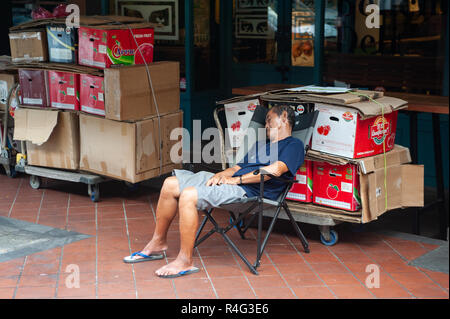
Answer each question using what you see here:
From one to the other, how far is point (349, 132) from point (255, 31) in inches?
154

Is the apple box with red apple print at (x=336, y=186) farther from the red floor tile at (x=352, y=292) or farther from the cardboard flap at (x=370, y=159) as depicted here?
the red floor tile at (x=352, y=292)

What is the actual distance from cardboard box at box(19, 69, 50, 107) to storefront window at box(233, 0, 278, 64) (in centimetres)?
305

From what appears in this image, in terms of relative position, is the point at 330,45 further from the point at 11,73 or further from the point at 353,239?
the point at 11,73

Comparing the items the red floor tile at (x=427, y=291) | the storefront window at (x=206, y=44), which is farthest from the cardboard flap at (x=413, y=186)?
the storefront window at (x=206, y=44)

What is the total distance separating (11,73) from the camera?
24.3ft

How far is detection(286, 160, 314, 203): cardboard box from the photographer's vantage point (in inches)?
215

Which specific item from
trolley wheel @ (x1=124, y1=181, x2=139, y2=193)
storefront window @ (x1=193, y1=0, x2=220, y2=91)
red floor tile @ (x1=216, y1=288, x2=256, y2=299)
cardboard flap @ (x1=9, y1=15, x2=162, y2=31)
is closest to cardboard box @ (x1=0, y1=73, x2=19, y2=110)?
cardboard flap @ (x1=9, y1=15, x2=162, y2=31)

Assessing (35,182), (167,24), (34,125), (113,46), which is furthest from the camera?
(167,24)

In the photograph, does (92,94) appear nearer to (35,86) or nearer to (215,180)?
(35,86)

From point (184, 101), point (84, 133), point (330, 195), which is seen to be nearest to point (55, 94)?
point (84, 133)

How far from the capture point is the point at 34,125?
683cm

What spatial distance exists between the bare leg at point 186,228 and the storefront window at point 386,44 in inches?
142

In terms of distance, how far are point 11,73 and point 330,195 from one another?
13.3 feet

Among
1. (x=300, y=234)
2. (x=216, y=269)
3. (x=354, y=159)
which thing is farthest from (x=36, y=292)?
(x=354, y=159)
